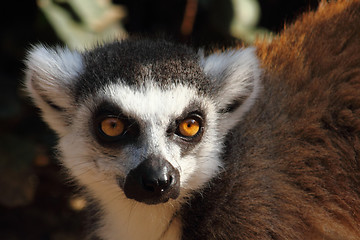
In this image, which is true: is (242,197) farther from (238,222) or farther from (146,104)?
(146,104)

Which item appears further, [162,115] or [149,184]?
[162,115]

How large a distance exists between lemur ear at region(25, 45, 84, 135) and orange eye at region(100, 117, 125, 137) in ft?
1.20

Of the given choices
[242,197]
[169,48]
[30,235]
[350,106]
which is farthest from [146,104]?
[30,235]

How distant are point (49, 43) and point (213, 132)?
2.25 metres

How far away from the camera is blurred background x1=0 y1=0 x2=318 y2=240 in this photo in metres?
4.14

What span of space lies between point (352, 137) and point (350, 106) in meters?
0.17

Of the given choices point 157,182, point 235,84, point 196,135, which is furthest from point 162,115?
point 235,84

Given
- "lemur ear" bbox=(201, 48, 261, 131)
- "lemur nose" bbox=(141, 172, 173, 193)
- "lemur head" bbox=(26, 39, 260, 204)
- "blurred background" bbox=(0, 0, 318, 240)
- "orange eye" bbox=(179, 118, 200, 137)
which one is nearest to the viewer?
"lemur nose" bbox=(141, 172, 173, 193)

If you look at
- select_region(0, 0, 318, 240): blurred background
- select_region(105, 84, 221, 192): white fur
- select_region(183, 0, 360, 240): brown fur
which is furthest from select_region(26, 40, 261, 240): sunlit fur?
select_region(0, 0, 318, 240): blurred background

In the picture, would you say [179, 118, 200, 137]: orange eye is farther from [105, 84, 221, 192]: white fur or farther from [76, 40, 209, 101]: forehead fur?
[76, 40, 209, 101]: forehead fur

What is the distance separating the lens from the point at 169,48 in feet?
8.72

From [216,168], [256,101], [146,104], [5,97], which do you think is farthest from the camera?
[5,97]

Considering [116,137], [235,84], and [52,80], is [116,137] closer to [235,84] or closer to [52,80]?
[52,80]

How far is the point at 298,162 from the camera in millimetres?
2490
